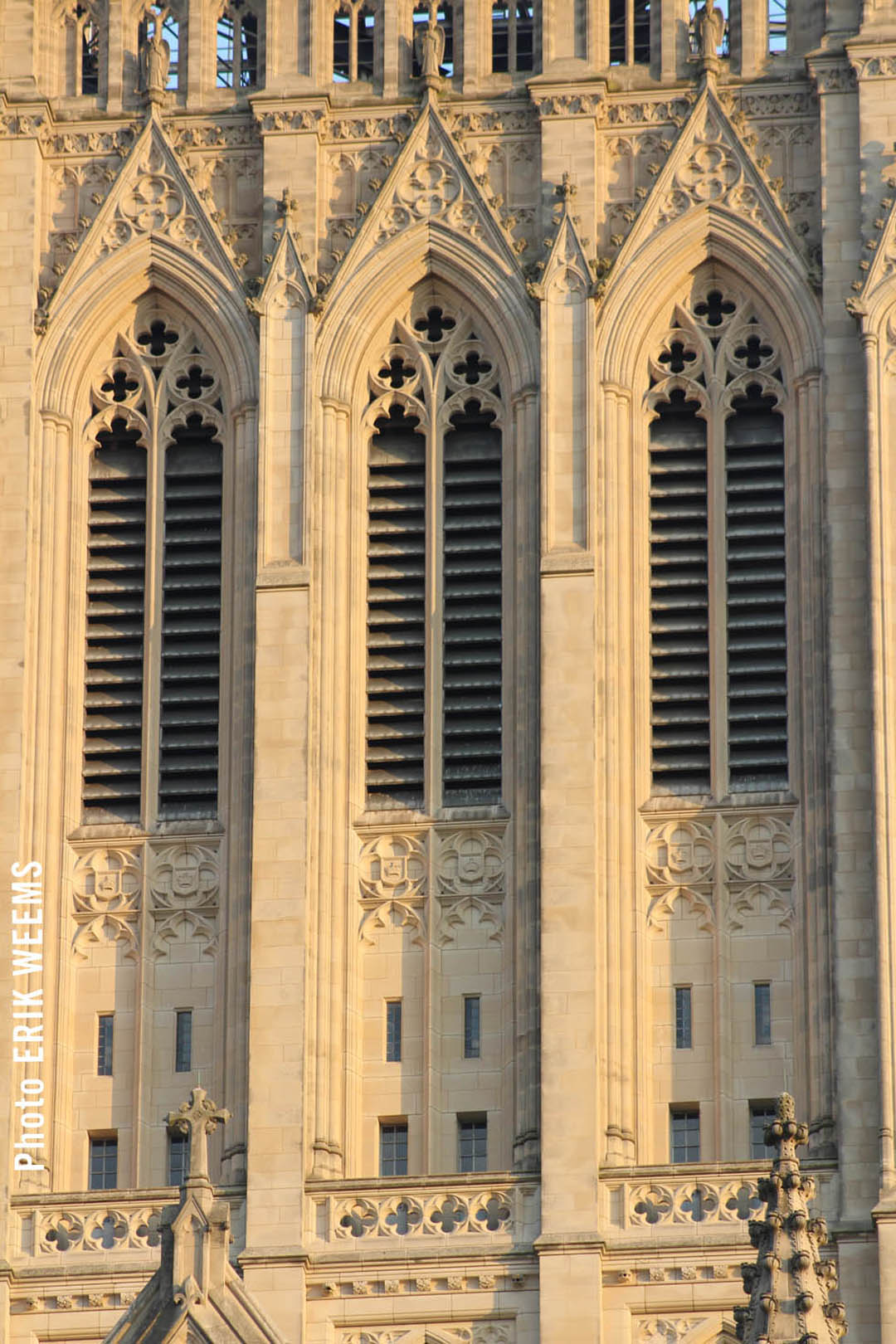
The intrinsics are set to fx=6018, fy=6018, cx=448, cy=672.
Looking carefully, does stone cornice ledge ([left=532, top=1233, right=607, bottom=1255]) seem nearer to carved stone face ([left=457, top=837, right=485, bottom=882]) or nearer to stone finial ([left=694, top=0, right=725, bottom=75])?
carved stone face ([left=457, top=837, right=485, bottom=882])

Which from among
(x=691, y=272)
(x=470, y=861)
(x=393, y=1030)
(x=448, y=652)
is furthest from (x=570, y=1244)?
(x=691, y=272)

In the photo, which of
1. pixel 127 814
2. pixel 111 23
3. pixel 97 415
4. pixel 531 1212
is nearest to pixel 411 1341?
pixel 531 1212

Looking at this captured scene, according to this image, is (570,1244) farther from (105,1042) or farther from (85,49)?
(85,49)

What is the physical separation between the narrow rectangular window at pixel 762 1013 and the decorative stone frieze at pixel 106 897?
5735 mm

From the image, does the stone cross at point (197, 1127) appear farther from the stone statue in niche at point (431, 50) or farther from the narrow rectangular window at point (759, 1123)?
the stone statue in niche at point (431, 50)

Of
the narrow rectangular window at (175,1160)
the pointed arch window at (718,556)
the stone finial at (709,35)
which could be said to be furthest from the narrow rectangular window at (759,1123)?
the stone finial at (709,35)

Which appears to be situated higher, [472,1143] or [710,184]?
[710,184]

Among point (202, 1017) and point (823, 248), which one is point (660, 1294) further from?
point (823, 248)

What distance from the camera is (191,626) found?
185 ft

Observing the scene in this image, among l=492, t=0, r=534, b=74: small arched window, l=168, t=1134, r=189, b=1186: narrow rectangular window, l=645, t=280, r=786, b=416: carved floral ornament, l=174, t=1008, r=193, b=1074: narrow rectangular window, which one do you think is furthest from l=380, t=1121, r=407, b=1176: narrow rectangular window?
l=492, t=0, r=534, b=74: small arched window

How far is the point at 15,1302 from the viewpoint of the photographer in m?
53.3

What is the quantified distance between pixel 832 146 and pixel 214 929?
9438 mm

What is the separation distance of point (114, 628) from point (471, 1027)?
5.33 meters

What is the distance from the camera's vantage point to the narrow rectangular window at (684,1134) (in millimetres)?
53875
